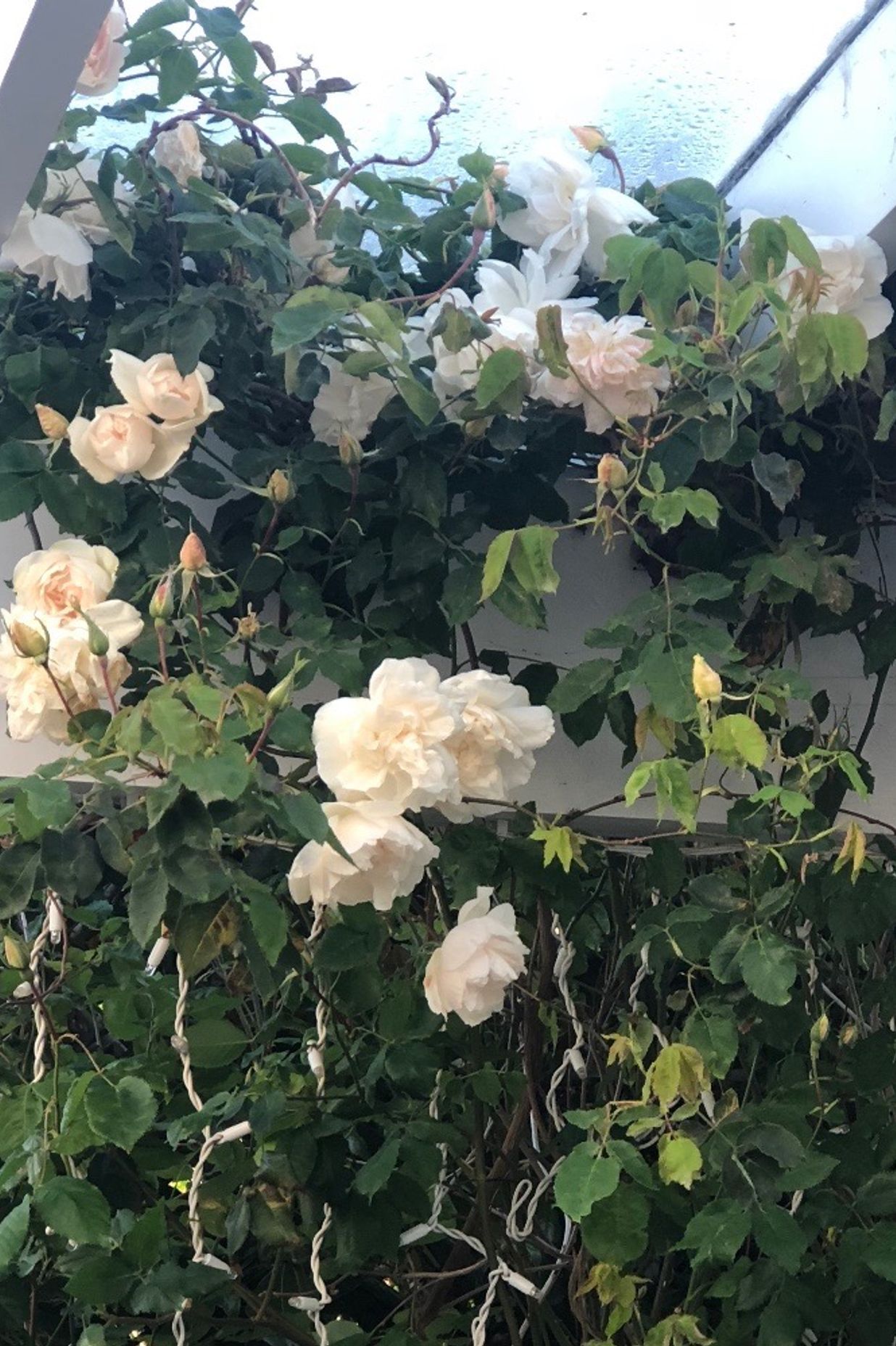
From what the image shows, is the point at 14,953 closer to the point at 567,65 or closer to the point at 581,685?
the point at 581,685

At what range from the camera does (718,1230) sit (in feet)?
2.85

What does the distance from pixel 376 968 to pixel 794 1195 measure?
0.41 m

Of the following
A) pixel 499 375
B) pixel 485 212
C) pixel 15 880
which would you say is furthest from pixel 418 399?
pixel 15 880

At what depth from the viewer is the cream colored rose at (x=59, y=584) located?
0.85 metres

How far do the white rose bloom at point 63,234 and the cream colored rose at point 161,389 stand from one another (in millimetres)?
99

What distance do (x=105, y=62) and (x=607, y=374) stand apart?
18.5 inches

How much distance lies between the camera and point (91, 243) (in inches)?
38.8

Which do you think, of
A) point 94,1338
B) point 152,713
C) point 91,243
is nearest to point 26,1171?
point 94,1338

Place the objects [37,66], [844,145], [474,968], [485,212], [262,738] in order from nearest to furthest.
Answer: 1. [37,66]
2. [262,738]
3. [474,968]
4. [485,212]
5. [844,145]

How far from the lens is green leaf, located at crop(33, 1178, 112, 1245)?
0.82 meters

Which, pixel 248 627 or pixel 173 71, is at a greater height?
pixel 173 71

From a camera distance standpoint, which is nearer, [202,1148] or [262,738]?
[262,738]

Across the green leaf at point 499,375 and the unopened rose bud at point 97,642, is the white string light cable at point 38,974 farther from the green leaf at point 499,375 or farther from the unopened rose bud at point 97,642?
the green leaf at point 499,375

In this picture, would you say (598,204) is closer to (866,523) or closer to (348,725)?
(866,523)
